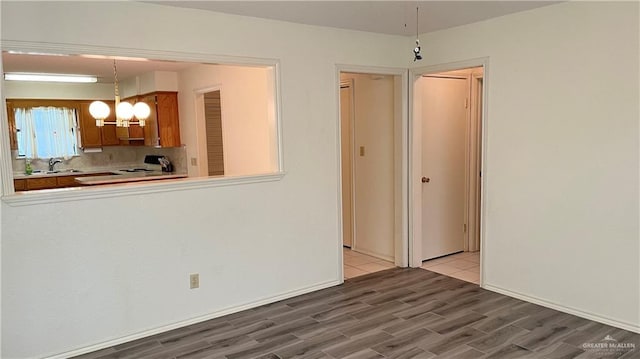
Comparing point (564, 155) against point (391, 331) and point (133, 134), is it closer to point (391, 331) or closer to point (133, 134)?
point (391, 331)

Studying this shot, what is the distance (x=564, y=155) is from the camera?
11.6ft

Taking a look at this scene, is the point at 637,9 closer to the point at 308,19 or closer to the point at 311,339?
the point at 308,19

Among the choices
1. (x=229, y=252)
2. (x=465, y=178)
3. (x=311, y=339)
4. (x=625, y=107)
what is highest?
(x=625, y=107)

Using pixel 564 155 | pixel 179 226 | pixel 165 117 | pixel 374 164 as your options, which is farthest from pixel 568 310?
pixel 165 117

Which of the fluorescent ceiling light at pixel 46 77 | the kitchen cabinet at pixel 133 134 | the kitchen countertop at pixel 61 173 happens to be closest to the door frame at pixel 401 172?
the kitchen cabinet at pixel 133 134

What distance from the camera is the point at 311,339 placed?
331 centimetres

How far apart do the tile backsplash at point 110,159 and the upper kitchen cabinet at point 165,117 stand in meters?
0.32

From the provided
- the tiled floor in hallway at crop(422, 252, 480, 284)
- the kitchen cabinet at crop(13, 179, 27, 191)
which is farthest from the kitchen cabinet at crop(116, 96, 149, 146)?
the tiled floor in hallway at crop(422, 252, 480, 284)

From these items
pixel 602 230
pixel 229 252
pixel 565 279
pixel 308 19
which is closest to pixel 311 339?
pixel 229 252

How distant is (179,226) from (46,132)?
18.1 ft

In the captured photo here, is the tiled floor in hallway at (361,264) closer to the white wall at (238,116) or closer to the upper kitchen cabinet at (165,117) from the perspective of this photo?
the white wall at (238,116)

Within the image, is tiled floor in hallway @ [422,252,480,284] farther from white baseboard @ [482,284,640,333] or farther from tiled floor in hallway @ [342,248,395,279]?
tiled floor in hallway @ [342,248,395,279]

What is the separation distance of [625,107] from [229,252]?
10.4ft

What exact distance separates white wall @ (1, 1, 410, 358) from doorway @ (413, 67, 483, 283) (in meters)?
0.74
